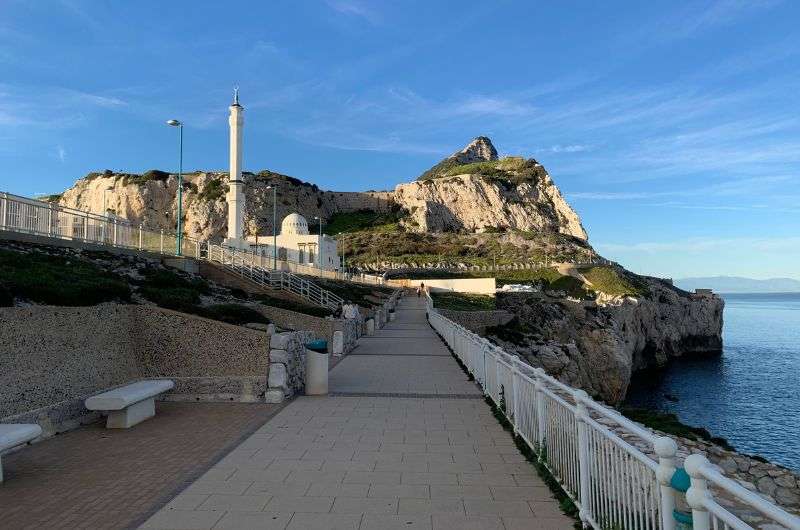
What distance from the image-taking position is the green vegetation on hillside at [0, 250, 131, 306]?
9.04 metres

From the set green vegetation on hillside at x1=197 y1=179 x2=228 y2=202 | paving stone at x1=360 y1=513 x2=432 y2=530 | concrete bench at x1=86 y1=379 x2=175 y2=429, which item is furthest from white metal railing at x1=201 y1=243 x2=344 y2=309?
green vegetation on hillside at x1=197 y1=179 x2=228 y2=202

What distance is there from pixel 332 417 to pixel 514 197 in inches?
4967

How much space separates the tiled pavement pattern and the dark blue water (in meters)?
22.3

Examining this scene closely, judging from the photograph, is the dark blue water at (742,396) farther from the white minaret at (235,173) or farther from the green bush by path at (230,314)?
the white minaret at (235,173)

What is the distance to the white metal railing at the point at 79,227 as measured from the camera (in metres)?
17.9

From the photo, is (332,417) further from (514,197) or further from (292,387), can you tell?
(514,197)

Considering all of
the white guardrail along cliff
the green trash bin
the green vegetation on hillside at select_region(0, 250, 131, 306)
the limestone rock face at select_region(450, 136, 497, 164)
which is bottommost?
the green trash bin

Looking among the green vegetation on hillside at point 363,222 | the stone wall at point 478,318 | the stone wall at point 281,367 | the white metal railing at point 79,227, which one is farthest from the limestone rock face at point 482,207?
the stone wall at point 281,367

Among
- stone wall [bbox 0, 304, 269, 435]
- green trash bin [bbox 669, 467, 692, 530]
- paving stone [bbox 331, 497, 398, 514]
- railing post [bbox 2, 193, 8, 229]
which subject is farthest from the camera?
railing post [bbox 2, 193, 8, 229]

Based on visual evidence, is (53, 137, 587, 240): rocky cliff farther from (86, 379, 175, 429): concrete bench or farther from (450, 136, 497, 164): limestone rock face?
(86, 379, 175, 429): concrete bench

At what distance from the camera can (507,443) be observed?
7.09m

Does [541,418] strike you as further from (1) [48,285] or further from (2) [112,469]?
(1) [48,285]

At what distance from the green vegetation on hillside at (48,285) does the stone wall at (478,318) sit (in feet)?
67.9

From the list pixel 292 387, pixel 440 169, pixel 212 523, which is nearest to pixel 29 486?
pixel 212 523
